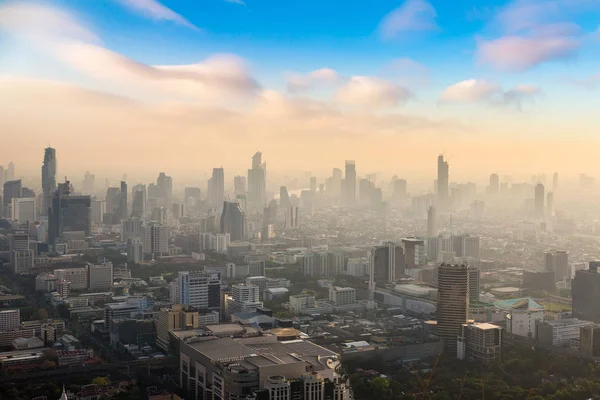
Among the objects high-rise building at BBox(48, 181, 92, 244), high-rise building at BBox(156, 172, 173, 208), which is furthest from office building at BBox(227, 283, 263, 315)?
high-rise building at BBox(156, 172, 173, 208)

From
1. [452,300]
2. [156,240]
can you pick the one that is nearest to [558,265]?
[452,300]

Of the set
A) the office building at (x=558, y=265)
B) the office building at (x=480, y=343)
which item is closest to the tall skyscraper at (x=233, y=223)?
the office building at (x=558, y=265)

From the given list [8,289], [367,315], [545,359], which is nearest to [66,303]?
[8,289]

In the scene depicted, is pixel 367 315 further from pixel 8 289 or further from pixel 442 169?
pixel 442 169

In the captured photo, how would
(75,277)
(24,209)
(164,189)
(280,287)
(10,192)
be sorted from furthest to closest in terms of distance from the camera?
(164,189), (10,192), (24,209), (280,287), (75,277)

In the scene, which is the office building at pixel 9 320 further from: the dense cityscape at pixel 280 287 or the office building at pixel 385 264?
the office building at pixel 385 264

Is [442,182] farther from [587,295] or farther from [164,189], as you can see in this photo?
[587,295]
